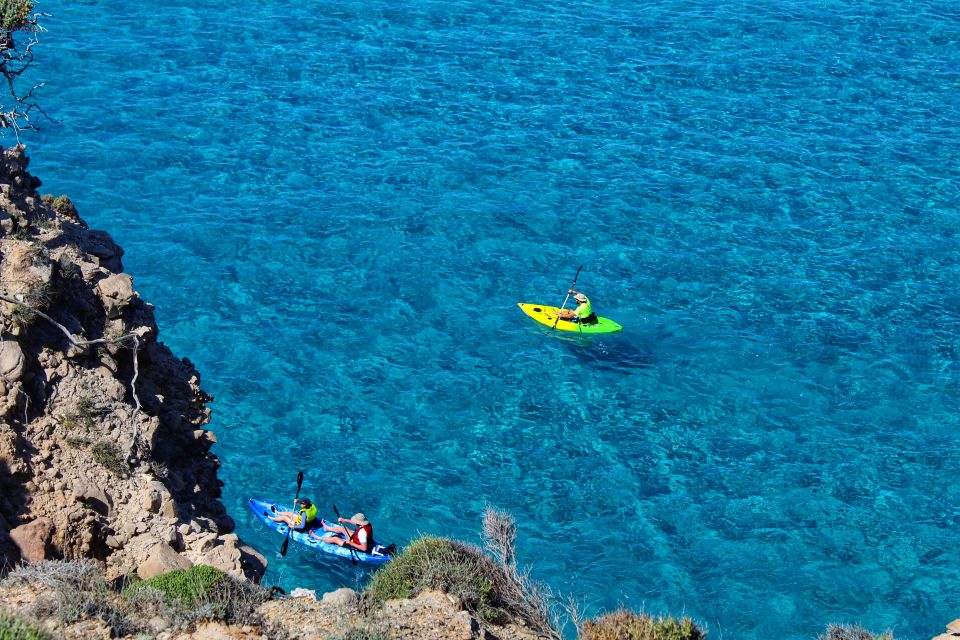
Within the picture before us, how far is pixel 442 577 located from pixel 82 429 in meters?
4.83

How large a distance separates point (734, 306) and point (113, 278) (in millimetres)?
16310

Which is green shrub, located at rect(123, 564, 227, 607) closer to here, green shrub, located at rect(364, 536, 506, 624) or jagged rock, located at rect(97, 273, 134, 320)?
green shrub, located at rect(364, 536, 506, 624)

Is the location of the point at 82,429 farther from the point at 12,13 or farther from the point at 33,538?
the point at 12,13

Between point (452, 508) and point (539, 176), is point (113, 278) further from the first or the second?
point (539, 176)

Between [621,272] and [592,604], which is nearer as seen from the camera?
[592,604]

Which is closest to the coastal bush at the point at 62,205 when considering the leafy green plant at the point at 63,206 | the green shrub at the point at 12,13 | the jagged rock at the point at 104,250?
the leafy green plant at the point at 63,206

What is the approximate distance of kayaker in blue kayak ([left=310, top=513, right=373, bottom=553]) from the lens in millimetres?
18156

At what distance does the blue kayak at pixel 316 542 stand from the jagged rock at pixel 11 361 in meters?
7.16

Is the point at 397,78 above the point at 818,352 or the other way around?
above

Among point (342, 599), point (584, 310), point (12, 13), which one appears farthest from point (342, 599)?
point (584, 310)

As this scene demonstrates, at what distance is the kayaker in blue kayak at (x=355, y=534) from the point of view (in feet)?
59.6

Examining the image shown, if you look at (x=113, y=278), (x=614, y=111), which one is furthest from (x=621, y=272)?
(x=113, y=278)

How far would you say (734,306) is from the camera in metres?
26.0

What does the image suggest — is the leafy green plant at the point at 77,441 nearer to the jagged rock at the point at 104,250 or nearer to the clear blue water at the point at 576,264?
the jagged rock at the point at 104,250
